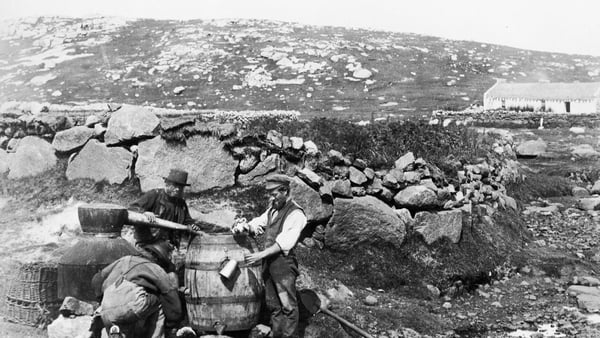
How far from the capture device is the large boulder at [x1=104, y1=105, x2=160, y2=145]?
1149cm

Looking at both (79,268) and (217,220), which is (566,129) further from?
(79,268)

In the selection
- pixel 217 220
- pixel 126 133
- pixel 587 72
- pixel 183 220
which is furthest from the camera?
pixel 587 72

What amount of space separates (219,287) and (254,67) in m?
36.0

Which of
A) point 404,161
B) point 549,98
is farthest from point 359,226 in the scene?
point 549,98

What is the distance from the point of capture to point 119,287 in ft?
20.0

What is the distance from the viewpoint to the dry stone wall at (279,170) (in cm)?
1070

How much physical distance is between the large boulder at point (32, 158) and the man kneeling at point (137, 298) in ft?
20.2

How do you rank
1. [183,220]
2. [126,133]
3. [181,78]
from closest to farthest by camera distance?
[183,220] → [126,133] → [181,78]

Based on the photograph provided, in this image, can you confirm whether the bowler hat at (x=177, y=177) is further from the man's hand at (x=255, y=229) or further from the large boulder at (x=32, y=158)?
the large boulder at (x=32, y=158)

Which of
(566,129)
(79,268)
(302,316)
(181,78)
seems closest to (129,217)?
(79,268)

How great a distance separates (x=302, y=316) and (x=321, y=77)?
3395cm

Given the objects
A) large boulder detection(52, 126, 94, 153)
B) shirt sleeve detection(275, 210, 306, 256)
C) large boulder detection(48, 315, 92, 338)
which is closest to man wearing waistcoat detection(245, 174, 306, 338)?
shirt sleeve detection(275, 210, 306, 256)

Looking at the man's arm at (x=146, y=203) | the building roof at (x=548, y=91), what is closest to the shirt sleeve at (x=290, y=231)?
the man's arm at (x=146, y=203)

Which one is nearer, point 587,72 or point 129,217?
point 129,217
